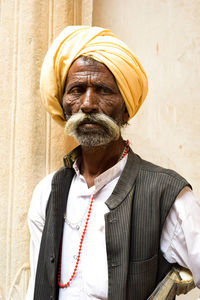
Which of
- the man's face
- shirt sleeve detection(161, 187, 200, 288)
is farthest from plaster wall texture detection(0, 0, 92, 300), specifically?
shirt sleeve detection(161, 187, 200, 288)

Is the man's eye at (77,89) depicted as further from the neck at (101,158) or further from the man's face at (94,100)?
the neck at (101,158)

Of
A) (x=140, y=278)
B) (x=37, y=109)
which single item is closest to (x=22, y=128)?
(x=37, y=109)

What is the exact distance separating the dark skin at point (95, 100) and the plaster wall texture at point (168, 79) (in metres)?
0.51

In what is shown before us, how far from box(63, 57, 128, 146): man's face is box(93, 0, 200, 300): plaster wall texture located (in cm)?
57

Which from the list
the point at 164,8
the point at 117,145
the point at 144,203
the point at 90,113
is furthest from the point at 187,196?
the point at 164,8

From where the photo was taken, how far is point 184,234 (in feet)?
4.02

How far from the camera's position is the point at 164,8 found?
6.34 feet

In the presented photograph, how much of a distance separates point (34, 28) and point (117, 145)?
828 mm

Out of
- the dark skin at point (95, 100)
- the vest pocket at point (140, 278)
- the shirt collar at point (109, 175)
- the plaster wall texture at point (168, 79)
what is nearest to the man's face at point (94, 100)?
the dark skin at point (95, 100)

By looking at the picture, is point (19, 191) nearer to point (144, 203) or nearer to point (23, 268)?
point (23, 268)

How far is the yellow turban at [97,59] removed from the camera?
1.37 m

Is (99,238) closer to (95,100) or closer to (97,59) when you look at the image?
(95,100)

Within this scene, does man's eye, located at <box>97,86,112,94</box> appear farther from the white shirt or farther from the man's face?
the white shirt

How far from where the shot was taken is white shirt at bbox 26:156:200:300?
4.03 feet
